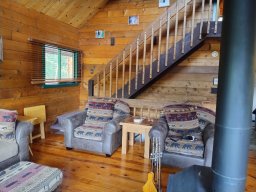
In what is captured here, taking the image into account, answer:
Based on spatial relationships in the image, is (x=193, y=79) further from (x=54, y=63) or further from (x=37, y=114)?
(x=37, y=114)

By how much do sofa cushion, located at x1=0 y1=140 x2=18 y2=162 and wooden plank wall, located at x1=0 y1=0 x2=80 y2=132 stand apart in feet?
3.44

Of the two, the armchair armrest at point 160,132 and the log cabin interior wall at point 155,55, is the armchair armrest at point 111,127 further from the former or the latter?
the log cabin interior wall at point 155,55

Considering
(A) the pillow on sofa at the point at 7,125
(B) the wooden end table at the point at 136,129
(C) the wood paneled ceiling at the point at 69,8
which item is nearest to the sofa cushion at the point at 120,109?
(B) the wooden end table at the point at 136,129

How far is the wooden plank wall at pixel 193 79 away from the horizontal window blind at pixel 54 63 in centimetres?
183

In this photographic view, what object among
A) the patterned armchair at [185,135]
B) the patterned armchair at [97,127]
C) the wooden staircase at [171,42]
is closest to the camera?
the patterned armchair at [185,135]

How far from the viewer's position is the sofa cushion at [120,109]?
3.61 meters

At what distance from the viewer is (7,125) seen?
2480 mm

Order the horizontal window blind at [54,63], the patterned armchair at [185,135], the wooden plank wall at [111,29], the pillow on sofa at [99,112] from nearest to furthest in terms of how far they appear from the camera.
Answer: the patterned armchair at [185,135] < the pillow on sofa at [99,112] < the horizontal window blind at [54,63] < the wooden plank wall at [111,29]

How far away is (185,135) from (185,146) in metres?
0.31

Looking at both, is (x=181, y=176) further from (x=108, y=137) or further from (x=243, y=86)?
(x=108, y=137)

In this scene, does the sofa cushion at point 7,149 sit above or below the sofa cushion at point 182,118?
below

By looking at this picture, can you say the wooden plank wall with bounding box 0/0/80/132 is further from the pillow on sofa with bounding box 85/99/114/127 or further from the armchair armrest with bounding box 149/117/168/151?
the armchair armrest with bounding box 149/117/168/151

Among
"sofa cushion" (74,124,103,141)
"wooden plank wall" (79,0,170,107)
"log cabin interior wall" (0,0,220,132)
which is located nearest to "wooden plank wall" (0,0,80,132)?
"log cabin interior wall" (0,0,220,132)

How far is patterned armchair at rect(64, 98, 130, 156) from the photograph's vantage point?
312 centimetres
